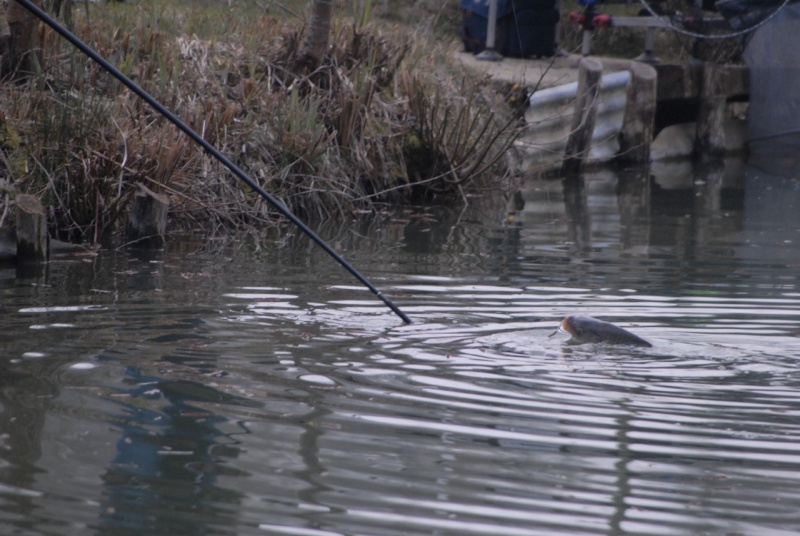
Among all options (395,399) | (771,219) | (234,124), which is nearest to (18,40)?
(234,124)

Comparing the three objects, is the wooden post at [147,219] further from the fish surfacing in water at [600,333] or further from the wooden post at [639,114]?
the wooden post at [639,114]

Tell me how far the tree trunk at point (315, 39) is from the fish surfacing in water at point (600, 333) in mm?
6070

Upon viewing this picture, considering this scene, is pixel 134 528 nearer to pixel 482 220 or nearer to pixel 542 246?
pixel 542 246

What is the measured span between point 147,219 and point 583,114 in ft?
22.6

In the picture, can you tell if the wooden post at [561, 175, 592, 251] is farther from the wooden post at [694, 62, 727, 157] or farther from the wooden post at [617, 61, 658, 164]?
the wooden post at [694, 62, 727, 157]

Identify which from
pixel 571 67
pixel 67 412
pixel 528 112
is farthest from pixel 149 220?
pixel 571 67

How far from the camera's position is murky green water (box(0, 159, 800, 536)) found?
2.98m

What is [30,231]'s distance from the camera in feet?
22.1

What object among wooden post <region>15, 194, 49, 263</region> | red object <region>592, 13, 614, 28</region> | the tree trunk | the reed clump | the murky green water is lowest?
the murky green water

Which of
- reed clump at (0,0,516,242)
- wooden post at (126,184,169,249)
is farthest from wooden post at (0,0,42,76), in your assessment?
wooden post at (126,184,169,249)

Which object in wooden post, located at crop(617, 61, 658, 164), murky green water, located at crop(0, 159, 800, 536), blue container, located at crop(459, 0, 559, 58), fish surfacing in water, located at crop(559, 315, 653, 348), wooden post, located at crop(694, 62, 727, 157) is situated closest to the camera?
murky green water, located at crop(0, 159, 800, 536)

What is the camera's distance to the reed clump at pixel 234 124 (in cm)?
776

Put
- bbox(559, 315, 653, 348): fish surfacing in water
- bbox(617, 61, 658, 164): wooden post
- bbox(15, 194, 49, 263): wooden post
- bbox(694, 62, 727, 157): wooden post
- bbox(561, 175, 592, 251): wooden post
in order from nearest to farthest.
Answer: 1. bbox(559, 315, 653, 348): fish surfacing in water
2. bbox(15, 194, 49, 263): wooden post
3. bbox(561, 175, 592, 251): wooden post
4. bbox(617, 61, 658, 164): wooden post
5. bbox(694, 62, 727, 157): wooden post

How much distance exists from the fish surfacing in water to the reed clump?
4.03 metres
